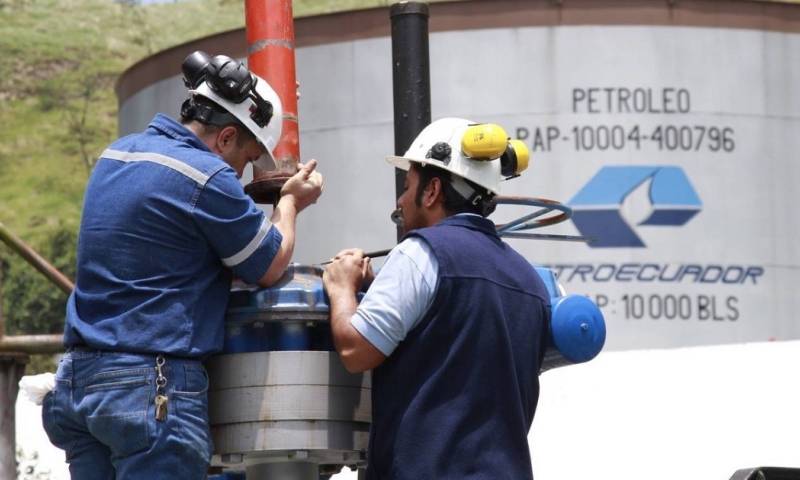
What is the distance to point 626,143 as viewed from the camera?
81.3 ft

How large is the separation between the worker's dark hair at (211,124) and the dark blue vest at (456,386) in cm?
65

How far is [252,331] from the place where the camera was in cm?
530

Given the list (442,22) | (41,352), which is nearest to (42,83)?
(442,22)


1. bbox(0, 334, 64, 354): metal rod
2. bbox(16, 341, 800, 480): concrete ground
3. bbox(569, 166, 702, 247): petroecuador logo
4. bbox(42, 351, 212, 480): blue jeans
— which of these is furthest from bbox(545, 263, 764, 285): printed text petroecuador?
bbox(42, 351, 212, 480): blue jeans

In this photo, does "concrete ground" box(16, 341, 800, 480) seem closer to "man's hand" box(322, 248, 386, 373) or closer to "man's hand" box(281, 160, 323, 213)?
"man's hand" box(281, 160, 323, 213)

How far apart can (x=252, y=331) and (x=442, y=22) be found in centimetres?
2005

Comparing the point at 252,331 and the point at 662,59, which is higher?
the point at 662,59

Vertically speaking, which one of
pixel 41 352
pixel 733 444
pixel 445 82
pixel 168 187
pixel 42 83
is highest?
pixel 42 83

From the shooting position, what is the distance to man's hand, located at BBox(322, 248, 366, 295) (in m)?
5.27

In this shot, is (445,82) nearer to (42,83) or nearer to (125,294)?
(125,294)

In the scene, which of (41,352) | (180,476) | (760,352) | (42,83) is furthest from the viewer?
(42,83)

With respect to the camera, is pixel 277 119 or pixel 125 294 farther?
pixel 277 119

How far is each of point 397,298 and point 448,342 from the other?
22 cm

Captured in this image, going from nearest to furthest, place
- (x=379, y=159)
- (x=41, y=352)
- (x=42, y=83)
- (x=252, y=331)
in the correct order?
(x=252, y=331), (x=41, y=352), (x=379, y=159), (x=42, y=83)
